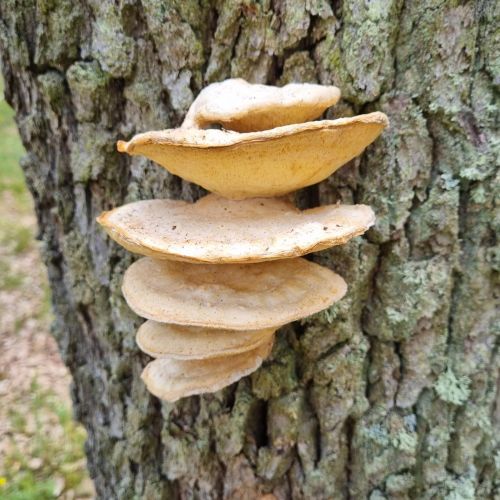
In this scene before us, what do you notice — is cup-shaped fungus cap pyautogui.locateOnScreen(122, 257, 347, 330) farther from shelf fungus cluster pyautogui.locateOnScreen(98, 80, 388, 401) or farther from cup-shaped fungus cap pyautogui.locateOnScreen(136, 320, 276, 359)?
cup-shaped fungus cap pyautogui.locateOnScreen(136, 320, 276, 359)

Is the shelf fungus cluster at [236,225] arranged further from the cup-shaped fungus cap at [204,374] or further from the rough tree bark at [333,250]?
the rough tree bark at [333,250]

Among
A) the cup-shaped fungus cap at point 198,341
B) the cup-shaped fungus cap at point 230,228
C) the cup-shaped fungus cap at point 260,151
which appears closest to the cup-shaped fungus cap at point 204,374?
the cup-shaped fungus cap at point 198,341

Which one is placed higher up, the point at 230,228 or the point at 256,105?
the point at 256,105

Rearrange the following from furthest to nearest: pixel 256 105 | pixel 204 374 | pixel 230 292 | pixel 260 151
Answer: pixel 204 374
pixel 230 292
pixel 256 105
pixel 260 151

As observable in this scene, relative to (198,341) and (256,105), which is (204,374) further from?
(256,105)

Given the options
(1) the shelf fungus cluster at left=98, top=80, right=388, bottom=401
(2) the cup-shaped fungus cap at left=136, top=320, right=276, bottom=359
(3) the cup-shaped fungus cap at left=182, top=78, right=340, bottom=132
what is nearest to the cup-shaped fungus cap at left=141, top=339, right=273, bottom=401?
(1) the shelf fungus cluster at left=98, top=80, right=388, bottom=401

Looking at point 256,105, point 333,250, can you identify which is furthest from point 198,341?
point 256,105

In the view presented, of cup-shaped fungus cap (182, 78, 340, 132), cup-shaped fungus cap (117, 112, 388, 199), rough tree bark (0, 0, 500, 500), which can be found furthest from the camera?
rough tree bark (0, 0, 500, 500)
